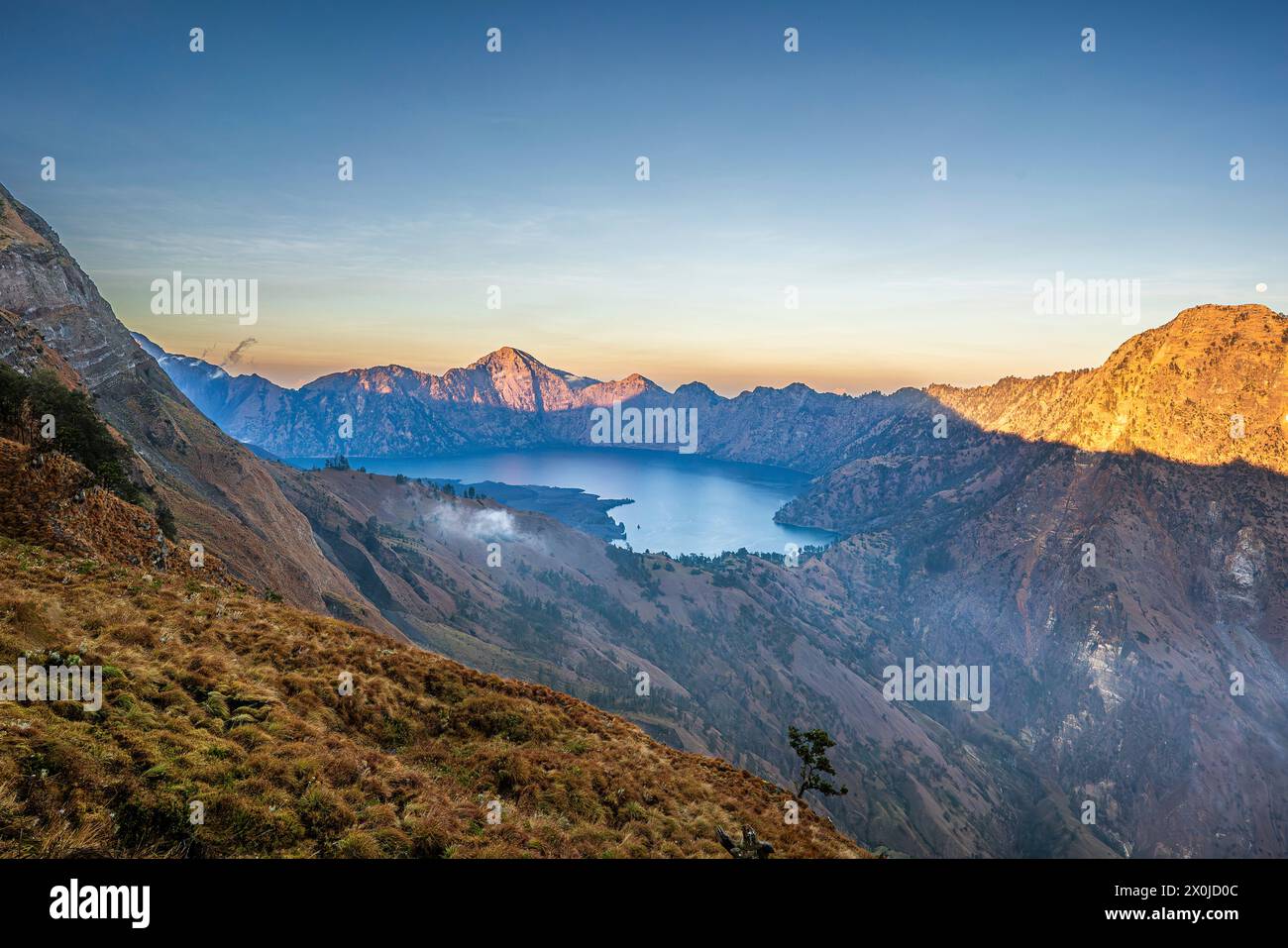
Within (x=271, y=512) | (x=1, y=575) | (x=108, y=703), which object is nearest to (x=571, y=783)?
(x=108, y=703)

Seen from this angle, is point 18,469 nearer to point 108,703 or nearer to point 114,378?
point 108,703

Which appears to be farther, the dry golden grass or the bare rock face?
the bare rock face

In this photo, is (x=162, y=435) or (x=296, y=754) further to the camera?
(x=162, y=435)

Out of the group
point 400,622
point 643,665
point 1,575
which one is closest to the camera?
point 1,575

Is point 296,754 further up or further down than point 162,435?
further down
